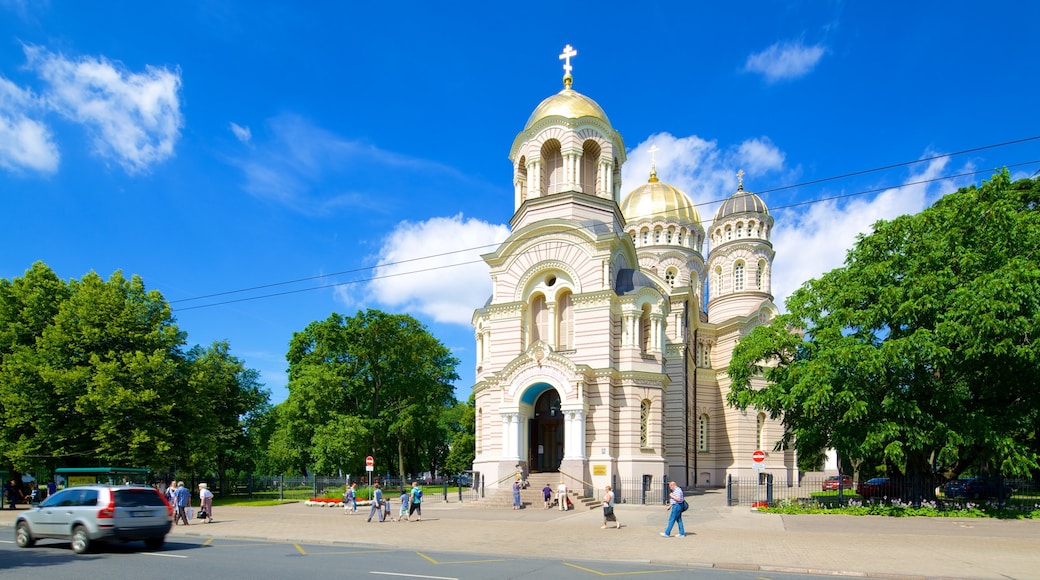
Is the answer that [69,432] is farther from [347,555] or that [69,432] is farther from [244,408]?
[347,555]

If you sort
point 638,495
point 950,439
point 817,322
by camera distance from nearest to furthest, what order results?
point 950,439 → point 817,322 → point 638,495

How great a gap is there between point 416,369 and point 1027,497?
34.6 meters

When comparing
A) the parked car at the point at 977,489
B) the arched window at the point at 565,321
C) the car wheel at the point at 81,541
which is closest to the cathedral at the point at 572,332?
the arched window at the point at 565,321

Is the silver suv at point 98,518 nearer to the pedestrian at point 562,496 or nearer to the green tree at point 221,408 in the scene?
the pedestrian at point 562,496

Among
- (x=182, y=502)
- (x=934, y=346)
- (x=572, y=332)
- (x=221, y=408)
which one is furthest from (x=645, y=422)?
(x=221, y=408)

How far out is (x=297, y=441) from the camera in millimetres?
43500

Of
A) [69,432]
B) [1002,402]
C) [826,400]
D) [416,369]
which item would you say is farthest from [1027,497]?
[69,432]

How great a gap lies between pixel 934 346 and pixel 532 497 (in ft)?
52.1

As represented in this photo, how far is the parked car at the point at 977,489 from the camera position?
24.6m

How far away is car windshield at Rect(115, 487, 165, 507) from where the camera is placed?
14.9 metres

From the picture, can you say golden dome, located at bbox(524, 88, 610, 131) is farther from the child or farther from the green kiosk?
the green kiosk

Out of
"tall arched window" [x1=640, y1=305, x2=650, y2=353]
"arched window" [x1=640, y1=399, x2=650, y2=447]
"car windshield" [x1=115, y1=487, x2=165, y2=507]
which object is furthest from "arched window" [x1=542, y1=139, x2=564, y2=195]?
"car windshield" [x1=115, y1=487, x2=165, y2=507]

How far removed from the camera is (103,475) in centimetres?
2888

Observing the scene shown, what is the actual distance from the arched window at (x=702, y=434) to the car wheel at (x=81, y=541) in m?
37.5
